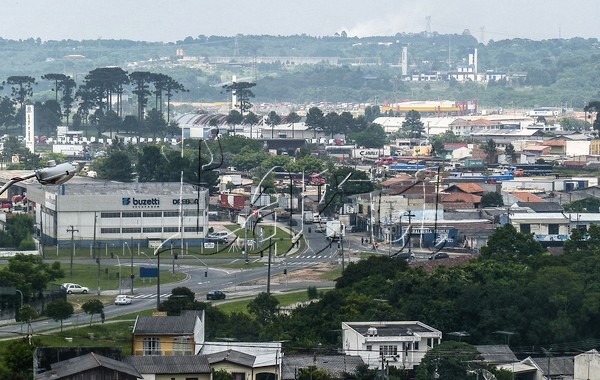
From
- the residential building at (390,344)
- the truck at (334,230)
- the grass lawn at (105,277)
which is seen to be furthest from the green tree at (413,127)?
the residential building at (390,344)

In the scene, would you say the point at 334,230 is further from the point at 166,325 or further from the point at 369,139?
the point at 369,139

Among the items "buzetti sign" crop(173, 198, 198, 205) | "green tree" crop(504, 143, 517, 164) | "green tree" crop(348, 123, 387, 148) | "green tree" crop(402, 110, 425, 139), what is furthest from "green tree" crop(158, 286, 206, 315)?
"green tree" crop(402, 110, 425, 139)

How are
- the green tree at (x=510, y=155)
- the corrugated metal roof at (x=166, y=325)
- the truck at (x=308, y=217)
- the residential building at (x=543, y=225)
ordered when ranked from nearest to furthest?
the corrugated metal roof at (x=166, y=325), the residential building at (x=543, y=225), the truck at (x=308, y=217), the green tree at (x=510, y=155)

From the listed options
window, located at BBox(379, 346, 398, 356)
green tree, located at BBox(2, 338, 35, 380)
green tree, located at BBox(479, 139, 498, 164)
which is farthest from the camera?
green tree, located at BBox(479, 139, 498, 164)

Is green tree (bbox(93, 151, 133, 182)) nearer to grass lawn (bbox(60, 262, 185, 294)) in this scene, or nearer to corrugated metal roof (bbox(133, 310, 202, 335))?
grass lawn (bbox(60, 262, 185, 294))

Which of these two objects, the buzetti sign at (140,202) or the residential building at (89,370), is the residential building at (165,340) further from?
the buzetti sign at (140,202)

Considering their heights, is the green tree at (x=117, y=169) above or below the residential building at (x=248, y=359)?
below
